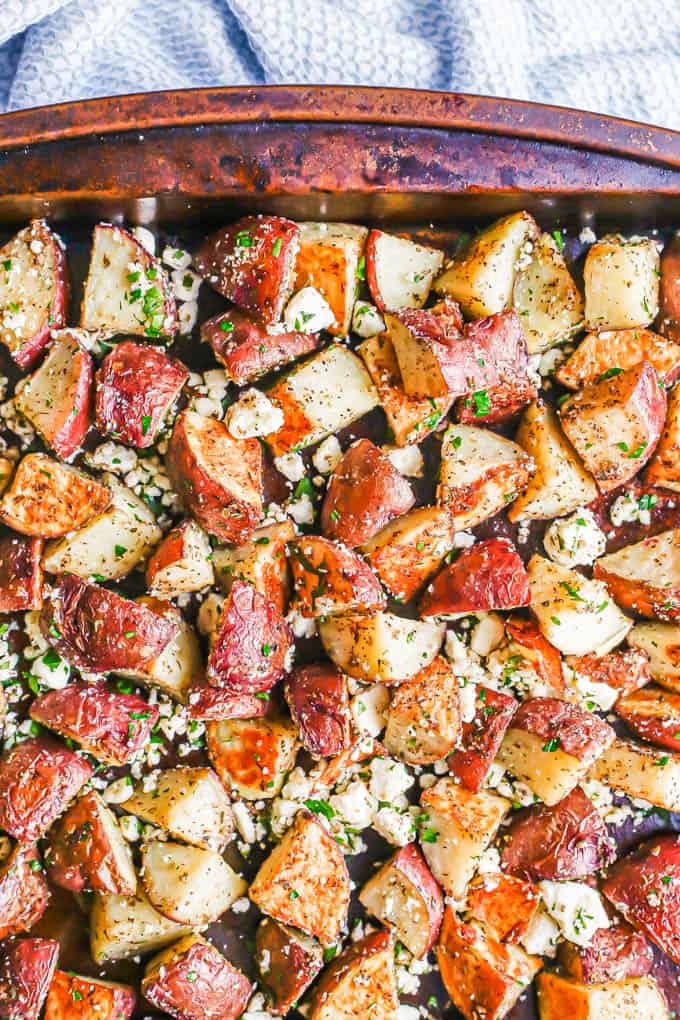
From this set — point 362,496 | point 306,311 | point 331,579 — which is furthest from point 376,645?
point 306,311

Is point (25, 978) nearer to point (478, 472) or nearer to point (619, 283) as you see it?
point (478, 472)

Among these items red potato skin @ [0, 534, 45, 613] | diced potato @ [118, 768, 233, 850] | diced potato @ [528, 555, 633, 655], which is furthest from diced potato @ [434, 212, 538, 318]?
diced potato @ [118, 768, 233, 850]

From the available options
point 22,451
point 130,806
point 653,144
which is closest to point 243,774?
point 130,806

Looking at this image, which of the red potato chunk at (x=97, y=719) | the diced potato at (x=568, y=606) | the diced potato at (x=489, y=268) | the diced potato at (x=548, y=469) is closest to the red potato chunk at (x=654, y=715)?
the diced potato at (x=568, y=606)

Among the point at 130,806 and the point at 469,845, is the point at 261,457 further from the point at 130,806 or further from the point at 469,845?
the point at 469,845

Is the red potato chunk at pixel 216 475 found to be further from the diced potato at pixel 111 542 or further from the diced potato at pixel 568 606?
the diced potato at pixel 568 606
